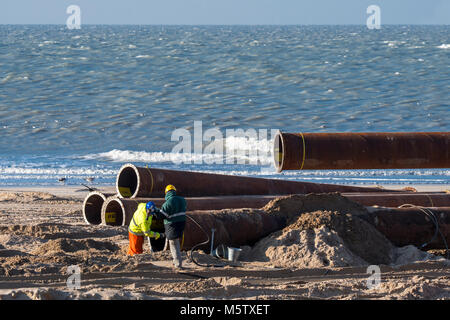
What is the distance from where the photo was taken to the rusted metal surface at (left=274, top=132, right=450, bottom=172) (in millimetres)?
13898

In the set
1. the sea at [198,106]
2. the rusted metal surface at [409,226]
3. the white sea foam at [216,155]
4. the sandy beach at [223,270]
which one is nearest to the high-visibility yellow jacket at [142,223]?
the sandy beach at [223,270]

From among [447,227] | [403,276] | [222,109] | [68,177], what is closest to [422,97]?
[222,109]

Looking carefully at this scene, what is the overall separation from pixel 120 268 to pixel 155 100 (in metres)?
28.6

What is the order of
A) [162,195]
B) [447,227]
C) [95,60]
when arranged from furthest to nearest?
[95,60]
[162,195]
[447,227]

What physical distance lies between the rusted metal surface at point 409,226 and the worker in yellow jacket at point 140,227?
3.43 meters

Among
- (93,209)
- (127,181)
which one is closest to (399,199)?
(127,181)

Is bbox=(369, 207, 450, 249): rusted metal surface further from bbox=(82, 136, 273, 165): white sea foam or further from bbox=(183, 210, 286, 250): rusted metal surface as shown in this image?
bbox=(82, 136, 273, 165): white sea foam

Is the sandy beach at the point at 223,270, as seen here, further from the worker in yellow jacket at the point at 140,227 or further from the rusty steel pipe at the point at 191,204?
the rusty steel pipe at the point at 191,204

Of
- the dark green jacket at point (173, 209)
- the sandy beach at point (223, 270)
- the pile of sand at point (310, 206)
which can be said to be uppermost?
the dark green jacket at point (173, 209)

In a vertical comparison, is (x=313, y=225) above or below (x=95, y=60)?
below

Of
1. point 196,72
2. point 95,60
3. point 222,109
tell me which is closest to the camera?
point 222,109

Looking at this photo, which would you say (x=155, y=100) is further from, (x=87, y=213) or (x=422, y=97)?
(x=87, y=213)

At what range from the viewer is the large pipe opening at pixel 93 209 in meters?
14.4

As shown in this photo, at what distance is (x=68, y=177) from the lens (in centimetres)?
2291
